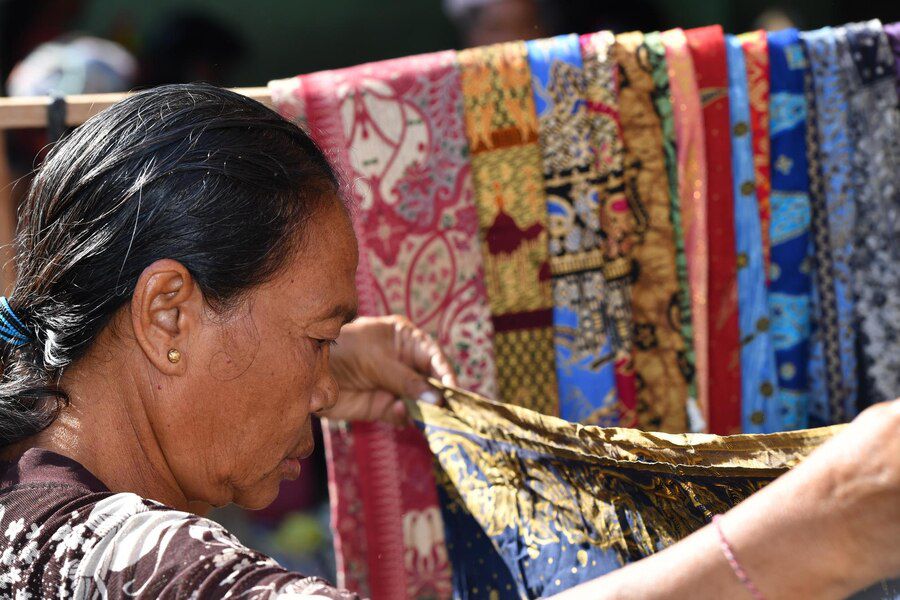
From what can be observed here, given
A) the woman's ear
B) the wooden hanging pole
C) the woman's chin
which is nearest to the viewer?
the woman's ear

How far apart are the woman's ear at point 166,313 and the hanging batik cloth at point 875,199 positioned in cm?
129

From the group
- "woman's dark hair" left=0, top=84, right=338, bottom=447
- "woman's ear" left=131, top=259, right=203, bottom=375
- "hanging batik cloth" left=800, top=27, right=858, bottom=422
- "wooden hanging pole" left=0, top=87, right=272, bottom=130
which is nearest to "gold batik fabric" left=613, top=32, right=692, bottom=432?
"hanging batik cloth" left=800, top=27, right=858, bottom=422

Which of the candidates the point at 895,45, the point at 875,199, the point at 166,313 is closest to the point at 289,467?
the point at 166,313

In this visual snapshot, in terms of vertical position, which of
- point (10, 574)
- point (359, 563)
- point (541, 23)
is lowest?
point (359, 563)

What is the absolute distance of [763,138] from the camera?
1.80 metres

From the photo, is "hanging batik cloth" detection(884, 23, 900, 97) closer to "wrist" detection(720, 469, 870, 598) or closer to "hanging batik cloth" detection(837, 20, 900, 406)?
"hanging batik cloth" detection(837, 20, 900, 406)

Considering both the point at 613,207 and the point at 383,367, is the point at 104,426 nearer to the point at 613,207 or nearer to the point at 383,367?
the point at 383,367

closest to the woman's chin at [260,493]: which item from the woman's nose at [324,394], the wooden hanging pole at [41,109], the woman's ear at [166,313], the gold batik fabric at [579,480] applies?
the woman's nose at [324,394]

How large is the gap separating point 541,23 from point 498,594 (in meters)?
2.86

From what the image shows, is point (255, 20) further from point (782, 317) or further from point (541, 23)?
point (782, 317)

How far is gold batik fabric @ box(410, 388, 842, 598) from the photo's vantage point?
3.93 feet

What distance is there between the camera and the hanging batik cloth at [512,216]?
5.91ft

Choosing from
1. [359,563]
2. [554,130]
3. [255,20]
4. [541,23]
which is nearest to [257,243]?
[554,130]

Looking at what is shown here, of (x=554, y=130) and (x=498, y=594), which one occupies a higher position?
(x=554, y=130)
